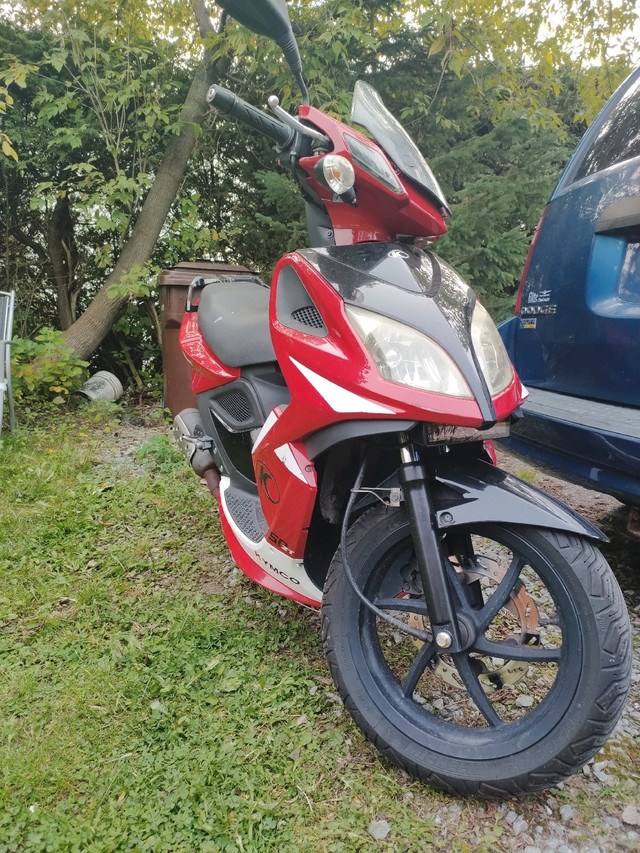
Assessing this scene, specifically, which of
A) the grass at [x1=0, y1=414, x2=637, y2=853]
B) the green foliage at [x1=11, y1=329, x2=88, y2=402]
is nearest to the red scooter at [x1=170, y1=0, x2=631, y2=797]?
the grass at [x1=0, y1=414, x2=637, y2=853]

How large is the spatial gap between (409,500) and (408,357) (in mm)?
327

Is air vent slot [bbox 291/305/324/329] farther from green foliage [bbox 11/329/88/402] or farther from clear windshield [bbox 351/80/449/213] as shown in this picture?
green foliage [bbox 11/329/88/402]

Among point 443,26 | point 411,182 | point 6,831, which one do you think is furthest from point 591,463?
point 443,26

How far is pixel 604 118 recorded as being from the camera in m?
2.04

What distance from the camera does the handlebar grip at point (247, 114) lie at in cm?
162

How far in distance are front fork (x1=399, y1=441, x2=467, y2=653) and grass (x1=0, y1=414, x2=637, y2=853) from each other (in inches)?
16.3

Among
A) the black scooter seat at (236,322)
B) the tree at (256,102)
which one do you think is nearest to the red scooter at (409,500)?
the black scooter seat at (236,322)

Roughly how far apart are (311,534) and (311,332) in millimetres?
590

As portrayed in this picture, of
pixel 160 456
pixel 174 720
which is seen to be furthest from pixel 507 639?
pixel 160 456

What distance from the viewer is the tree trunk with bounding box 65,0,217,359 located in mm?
4648

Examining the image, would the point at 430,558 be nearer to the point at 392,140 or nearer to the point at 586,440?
the point at 586,440

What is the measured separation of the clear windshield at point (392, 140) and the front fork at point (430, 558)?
2.87 ft

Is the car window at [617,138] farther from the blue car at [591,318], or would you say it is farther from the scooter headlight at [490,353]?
the scooter headlight at [490,353]

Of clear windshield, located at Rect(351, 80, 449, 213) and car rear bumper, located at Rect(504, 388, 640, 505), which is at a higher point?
clear windshield, located at Rect(351, 80, 449, 213)
